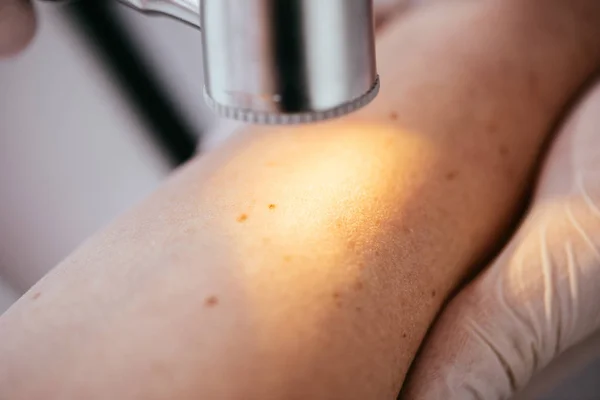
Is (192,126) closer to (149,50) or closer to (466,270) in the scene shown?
(149,50)

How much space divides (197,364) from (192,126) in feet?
1.96

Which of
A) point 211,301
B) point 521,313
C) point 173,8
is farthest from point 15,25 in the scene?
point 521,313

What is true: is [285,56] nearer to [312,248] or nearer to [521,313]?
[312,248]

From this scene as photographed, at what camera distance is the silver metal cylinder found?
1.38 feet

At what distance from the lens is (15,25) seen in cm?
79

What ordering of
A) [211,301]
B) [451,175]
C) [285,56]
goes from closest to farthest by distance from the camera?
[285,56], [211,301], [451,175]

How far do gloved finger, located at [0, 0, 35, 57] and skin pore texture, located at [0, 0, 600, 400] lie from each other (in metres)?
0.26

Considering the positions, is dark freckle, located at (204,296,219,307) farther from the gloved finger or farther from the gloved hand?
the gloved finger

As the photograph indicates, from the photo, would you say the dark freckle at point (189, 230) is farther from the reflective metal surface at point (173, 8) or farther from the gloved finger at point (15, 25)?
the gloved finger at point (15, 25)

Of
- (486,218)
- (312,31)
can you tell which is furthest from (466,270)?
(312,31)

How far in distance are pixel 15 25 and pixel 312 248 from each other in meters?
0.45

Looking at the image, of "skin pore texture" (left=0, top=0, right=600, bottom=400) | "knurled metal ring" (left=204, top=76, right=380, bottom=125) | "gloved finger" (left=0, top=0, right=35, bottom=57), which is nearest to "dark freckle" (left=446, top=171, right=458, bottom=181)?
"skin pore texture" (left=0, top=0, right=600, bottom=400)

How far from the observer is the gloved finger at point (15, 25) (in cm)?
76

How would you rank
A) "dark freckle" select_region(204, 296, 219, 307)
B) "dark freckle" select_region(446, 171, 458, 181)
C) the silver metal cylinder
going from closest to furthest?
the silver metal cylinder, "dark freckle" select_region(204, 296, 219, 307), "dark freckle" select_region(446, 171, 458, 181)
